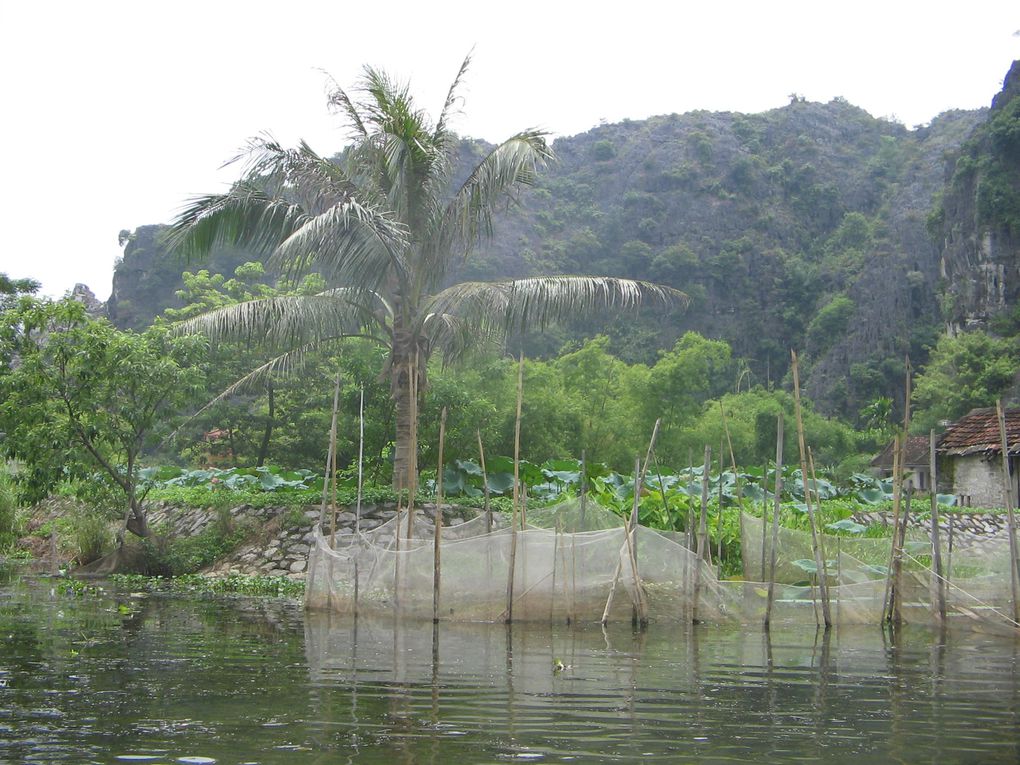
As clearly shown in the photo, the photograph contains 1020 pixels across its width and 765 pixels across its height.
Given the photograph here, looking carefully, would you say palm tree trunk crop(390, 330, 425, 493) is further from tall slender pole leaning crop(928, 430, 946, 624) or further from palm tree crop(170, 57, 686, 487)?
tall slender pole leaning crop(928, 430, 946, 624)

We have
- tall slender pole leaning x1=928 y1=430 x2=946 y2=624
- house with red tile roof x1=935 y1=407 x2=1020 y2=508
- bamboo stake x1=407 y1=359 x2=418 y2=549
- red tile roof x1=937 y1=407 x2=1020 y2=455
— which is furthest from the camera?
house with red tile roof x1=935 y1=407 x2=1020 y2=508

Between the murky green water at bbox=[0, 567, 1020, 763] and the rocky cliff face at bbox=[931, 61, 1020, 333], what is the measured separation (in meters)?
41.5

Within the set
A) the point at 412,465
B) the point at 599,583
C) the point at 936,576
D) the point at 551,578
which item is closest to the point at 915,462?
the point at 936,576

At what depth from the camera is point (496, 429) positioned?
826 inches

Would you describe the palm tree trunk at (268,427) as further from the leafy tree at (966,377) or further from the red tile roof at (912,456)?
the leafy tree at (966,377)

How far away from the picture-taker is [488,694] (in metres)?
7.31

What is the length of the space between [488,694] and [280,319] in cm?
1019

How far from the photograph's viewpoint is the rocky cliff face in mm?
47844

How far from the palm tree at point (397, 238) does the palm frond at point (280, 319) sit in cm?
2

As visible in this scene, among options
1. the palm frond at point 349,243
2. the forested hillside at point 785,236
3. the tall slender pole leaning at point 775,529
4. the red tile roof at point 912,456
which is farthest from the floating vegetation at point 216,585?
the forested hillside at point 785,236

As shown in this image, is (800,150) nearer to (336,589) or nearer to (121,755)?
(336,589)

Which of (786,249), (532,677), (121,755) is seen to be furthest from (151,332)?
(786,249)

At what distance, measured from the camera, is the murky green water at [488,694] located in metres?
5.64

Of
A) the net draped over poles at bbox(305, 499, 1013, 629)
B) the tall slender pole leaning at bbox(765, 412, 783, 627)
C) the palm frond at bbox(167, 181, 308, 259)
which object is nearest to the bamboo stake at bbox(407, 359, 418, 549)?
the net draped over poles at bbox(305, 499, 1013, 629)
